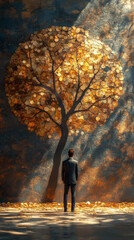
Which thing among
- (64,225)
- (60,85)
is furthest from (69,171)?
(60,85)

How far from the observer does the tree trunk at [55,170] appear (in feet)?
35.3

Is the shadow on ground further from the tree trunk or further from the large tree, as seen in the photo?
the large tree

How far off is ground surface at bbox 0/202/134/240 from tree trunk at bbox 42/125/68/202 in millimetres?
322

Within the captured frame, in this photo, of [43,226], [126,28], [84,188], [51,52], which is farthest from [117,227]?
[126,28]

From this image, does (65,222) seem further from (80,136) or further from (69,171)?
(80,136)

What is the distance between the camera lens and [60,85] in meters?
11.0

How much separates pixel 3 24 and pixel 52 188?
4.98 metres

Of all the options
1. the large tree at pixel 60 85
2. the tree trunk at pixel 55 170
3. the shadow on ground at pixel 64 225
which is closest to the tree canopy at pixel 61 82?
the large tree at pixel 60 85

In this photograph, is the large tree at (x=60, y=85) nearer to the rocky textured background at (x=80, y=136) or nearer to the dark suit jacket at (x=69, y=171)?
the rocky textured background at (x=80, y=136)

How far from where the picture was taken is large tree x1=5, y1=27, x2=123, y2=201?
10.9 meters

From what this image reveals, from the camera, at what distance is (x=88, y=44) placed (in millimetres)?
11180

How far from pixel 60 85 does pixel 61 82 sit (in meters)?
0.09

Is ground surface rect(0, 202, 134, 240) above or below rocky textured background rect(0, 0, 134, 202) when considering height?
below

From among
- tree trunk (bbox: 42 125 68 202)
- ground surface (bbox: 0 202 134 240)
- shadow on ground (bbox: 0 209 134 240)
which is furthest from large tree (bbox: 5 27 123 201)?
shadow on ground (bbox: 0 209 134 240)
